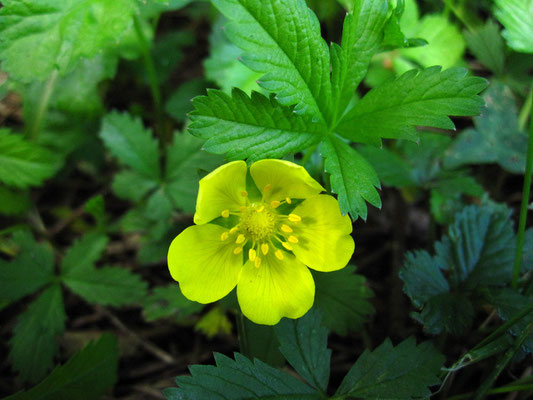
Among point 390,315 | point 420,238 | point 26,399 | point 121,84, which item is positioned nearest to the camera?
point 26,399

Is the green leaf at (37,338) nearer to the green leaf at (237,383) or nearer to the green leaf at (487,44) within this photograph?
the green leaf at (237,383)

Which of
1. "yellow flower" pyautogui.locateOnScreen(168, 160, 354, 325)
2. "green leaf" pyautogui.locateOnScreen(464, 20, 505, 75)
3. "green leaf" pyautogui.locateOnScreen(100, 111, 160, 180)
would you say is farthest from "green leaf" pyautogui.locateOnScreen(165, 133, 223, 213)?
"green leaf" pyautogui.locateOnScreen(464, 20, 505, 75)

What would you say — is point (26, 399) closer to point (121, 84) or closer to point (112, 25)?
point (112, 25)

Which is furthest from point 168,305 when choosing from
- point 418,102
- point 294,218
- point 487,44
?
point 487,44

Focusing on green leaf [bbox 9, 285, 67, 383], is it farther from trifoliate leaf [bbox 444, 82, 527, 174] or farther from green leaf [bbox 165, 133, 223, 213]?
trifoliate leaf [bbox 444, 82, 527, 174]

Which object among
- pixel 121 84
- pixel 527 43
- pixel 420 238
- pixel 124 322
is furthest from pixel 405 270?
pixel 121 84

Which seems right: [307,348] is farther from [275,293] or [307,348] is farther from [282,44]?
[282,44]

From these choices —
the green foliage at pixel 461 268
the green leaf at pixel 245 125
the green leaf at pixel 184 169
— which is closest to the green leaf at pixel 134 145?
the green leaf at pixel 184 169
